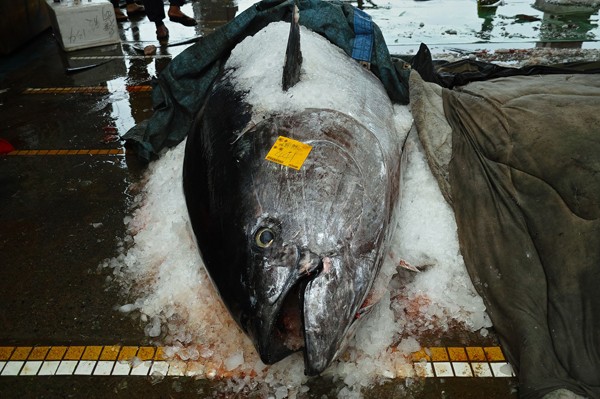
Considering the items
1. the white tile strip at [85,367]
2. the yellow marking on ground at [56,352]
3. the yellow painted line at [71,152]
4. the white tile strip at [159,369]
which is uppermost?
the yellow painted line at [71,152]

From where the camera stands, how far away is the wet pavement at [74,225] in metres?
1.95

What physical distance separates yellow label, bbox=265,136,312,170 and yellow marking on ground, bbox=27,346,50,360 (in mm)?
1450

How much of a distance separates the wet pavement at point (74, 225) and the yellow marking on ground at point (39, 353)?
25 mm

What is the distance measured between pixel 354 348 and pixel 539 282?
0.97 meters

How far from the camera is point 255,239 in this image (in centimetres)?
180

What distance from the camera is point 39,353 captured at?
2123 millimetres

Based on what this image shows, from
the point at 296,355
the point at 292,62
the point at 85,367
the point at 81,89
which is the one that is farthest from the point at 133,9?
the point at 296,355

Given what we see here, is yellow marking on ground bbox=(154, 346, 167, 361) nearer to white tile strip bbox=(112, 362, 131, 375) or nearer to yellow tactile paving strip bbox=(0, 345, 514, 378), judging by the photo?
yellow tactile paving strip bbox=(0, 345, 514, 378)

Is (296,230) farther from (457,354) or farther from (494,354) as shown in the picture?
(494,354)

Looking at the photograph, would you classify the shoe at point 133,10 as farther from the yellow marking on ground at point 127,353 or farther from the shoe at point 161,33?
the yellow marking on ground at point 127,353

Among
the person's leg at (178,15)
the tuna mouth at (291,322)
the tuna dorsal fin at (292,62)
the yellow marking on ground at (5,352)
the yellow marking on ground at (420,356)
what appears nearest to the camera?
the tuna mouth at (291,322)

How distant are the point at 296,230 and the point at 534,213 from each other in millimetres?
1348

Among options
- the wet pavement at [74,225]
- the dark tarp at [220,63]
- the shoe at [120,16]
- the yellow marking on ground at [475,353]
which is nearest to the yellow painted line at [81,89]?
the wet pavement at [74,225]

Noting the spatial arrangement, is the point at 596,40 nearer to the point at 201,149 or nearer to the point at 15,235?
the point at 201,149
